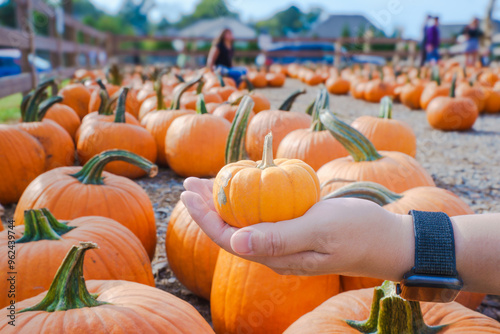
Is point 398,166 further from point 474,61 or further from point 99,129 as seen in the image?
point 474,61

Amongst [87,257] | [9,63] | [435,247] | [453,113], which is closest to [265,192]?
[435,247]

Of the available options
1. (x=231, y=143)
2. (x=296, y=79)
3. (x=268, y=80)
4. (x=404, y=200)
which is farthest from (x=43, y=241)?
(x=296, y=79)

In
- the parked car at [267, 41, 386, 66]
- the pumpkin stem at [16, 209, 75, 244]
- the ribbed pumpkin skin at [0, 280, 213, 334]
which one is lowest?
the ribbed pumpkin skin at [0, 280, 213, 334]

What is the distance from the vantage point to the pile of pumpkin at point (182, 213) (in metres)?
1.27

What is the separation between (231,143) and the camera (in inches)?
85.2

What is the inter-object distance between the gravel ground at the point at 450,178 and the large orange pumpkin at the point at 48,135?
519 millimetres

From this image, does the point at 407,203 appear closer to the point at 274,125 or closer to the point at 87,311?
the point at 87,311

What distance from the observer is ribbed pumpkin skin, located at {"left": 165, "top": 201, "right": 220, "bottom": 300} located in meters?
2.15

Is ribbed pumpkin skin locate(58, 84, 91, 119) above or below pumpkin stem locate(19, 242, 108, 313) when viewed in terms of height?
above

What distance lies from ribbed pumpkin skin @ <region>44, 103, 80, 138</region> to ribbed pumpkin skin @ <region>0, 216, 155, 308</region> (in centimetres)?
273

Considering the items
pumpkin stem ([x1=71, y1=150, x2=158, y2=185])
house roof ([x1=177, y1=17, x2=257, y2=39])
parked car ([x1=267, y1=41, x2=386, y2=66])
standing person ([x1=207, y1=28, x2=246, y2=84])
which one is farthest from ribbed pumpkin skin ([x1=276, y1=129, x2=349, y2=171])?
house roof ([x1=177, y1=17, x2=257, y2=39])

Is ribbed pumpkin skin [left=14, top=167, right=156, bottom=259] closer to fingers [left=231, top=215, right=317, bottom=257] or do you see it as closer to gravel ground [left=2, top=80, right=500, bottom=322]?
gravel ground [left=2, top=80, right=500, bottom=322]

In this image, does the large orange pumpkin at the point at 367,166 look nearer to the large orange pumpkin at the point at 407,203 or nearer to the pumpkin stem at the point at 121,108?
the large orange pumpkin at the point at 407,203

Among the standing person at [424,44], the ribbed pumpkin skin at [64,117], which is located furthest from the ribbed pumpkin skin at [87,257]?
→ the standing person at [424,44]
